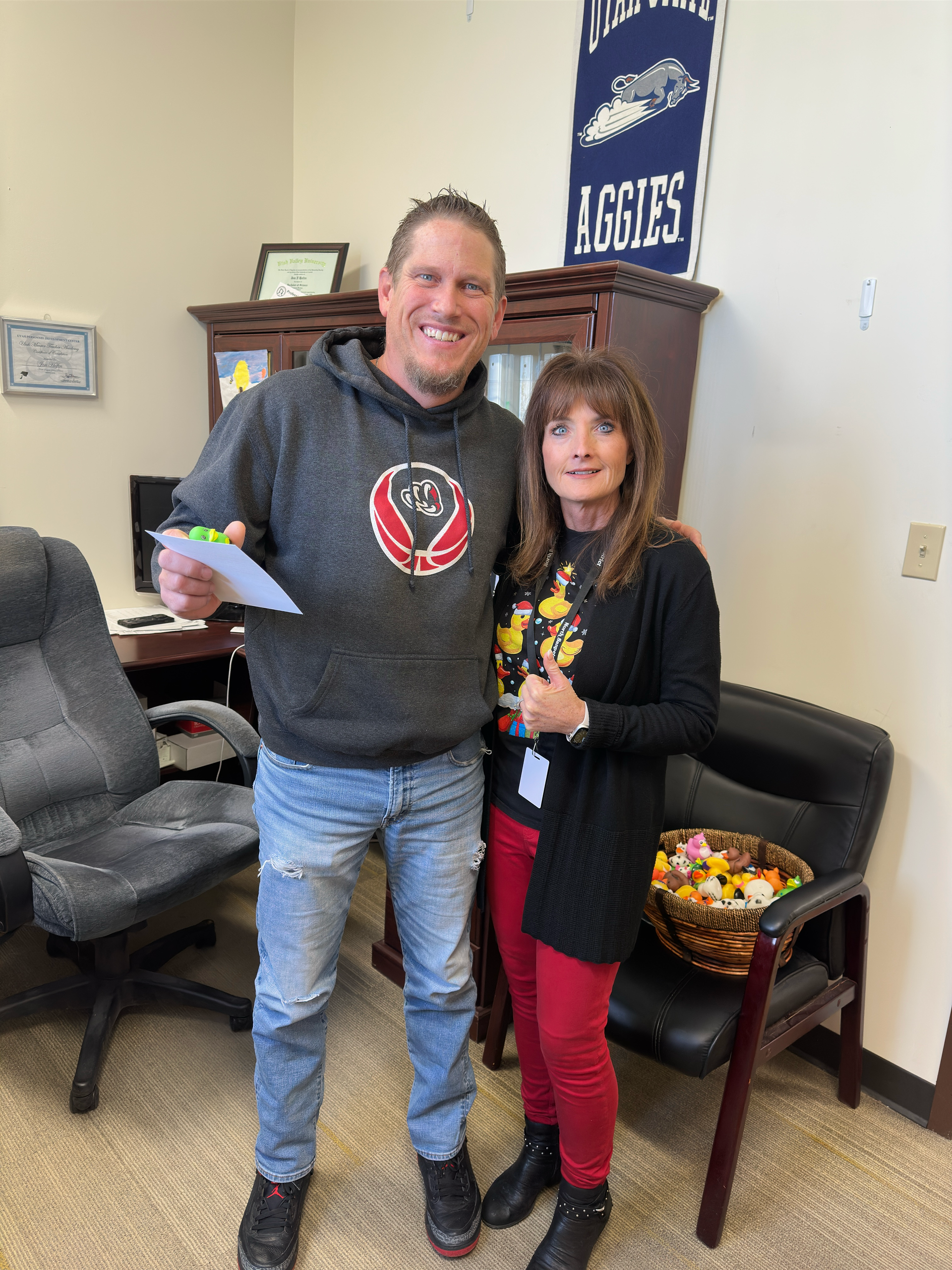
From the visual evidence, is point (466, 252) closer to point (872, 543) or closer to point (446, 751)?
point (446, 751)

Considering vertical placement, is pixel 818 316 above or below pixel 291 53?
below

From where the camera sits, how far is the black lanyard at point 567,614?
1.23 metres

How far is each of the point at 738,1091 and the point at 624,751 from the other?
689 millimetres

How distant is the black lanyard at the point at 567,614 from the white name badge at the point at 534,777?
0.13 m

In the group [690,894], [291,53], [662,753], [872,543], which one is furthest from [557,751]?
[291,53]

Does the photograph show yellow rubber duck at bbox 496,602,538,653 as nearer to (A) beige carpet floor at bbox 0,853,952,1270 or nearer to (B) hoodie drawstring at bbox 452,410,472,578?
(B) hoodie drawstring at bbox 452,410,472,578

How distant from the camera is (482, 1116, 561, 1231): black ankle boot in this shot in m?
1.46

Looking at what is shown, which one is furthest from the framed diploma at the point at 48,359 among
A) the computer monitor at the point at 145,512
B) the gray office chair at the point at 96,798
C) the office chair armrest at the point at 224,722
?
the office chair armrest at the point at 224,722

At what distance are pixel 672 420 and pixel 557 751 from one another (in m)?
1.05

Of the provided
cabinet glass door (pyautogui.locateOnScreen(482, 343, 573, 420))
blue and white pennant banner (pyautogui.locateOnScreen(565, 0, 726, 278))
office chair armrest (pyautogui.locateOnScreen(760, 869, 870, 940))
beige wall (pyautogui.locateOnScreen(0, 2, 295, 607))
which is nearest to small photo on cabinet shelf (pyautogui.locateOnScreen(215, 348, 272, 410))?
beige wall (pyautogui.locateOnScreen(0, 2, 295, 607))

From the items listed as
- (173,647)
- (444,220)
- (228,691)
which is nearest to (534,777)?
(444,220)

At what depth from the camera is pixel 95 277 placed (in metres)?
2.66

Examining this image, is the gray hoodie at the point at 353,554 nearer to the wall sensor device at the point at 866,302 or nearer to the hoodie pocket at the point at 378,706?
the hoodie pocket at the point at 378,706

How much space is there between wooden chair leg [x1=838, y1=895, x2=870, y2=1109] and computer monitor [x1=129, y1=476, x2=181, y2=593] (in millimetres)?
2299
